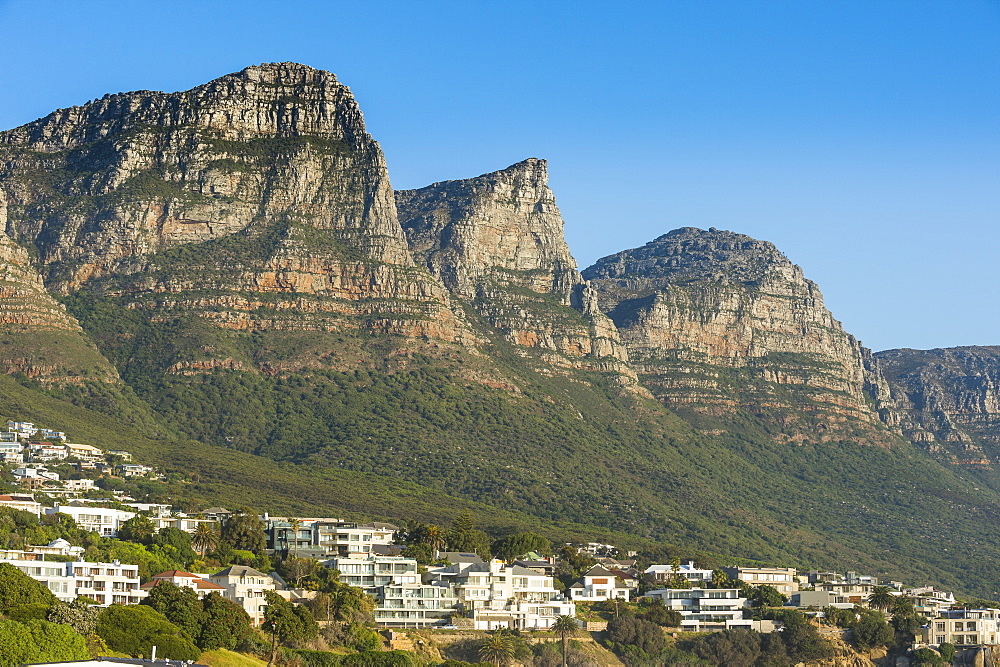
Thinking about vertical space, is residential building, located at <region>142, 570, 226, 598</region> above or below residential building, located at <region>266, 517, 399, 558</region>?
below

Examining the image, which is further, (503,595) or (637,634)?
(503,595)

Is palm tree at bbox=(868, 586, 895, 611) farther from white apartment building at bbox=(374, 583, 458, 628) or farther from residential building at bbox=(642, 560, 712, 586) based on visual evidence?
white apartment building at bbox=(374, 583, 458, 628)

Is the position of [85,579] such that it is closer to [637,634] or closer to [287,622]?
[287,622]

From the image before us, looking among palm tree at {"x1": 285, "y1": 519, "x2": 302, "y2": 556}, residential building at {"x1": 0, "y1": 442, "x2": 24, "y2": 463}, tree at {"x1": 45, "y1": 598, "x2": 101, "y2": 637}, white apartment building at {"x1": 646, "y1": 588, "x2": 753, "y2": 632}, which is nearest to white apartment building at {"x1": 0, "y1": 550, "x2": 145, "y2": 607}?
tree at {"x1": 45, "y1": 598, "x2": 101, "y2": 637}

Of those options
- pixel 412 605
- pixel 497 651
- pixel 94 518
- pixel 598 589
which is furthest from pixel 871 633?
pixel 94 518

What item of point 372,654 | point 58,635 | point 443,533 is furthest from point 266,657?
point 443,533
